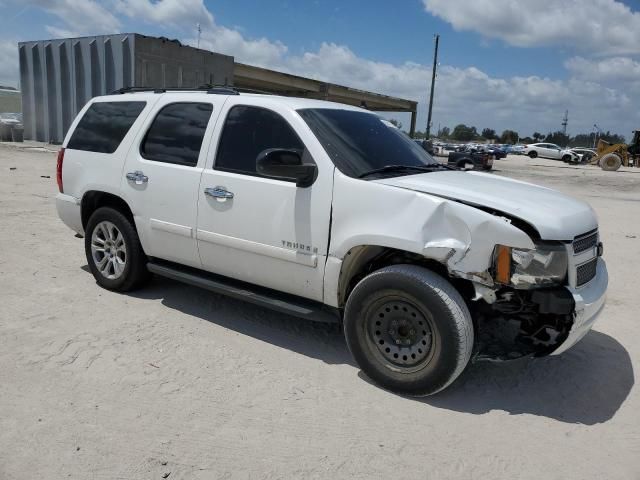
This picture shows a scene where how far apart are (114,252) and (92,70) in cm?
2049

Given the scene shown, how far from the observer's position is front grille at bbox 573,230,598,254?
3.38 m

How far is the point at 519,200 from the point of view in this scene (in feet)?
11.4

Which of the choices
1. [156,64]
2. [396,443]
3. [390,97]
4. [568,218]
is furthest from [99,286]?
[390,97]

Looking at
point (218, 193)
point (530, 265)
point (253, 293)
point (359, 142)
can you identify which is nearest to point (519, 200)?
point (530, 265)

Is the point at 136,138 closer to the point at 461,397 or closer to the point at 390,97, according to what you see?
the point at 461,397

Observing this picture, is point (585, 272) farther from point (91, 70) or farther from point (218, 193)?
point (91, 70)

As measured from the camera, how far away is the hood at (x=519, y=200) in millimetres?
3238

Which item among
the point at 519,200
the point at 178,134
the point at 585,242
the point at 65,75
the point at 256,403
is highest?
the point at 65,75

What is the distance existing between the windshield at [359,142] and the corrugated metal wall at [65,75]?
19.8 meters

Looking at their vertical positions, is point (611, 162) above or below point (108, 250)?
above

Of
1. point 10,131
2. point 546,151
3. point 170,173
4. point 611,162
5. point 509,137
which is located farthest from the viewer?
point 509,137

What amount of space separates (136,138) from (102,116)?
69cm

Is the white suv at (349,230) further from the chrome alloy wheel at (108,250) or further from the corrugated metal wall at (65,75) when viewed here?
the corrugated metal wall at (65,75)

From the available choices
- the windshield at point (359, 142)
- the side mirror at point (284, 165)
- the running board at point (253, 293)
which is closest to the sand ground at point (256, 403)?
the running board at point (253, 293)
